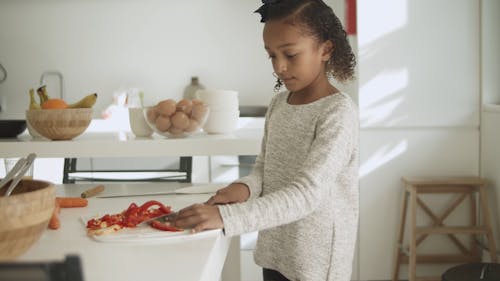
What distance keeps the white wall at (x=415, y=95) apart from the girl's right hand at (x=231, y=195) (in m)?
1.67

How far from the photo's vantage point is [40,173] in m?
3.17

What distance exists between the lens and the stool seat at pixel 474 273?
186 cm

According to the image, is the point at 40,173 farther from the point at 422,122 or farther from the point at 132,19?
the point at 422,122

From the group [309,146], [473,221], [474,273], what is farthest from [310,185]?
[473,221]

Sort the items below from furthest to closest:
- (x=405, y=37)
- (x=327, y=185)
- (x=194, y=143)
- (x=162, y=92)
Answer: (x=162, y=92) → (x=405, y=37) → (x=194, y=143) → (x=327, y=185)

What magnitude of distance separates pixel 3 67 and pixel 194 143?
2.88 metres

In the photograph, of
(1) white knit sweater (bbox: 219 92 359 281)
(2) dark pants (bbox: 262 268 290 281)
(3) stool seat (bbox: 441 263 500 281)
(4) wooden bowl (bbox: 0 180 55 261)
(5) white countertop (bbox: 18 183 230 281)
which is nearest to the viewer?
(4) wooden bowl (bbox: 0 180 55 261)

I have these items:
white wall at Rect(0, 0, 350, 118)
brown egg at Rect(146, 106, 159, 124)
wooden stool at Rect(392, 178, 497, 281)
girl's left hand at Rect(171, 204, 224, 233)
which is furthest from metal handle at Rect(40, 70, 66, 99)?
girl's left hand at Rect(171, 204, 224, 233)

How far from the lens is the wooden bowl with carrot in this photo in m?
1.52

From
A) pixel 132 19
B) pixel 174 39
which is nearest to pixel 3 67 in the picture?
pixel 132 19

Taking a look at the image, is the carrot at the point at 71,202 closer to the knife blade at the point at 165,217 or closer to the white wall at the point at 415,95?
the knife blade at the point at 165,217

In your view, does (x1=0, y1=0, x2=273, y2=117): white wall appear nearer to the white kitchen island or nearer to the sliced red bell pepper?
the white kitchen island

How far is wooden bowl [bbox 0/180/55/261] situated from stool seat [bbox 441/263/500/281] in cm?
154

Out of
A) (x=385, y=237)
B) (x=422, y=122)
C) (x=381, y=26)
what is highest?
(x=381, y=26)
